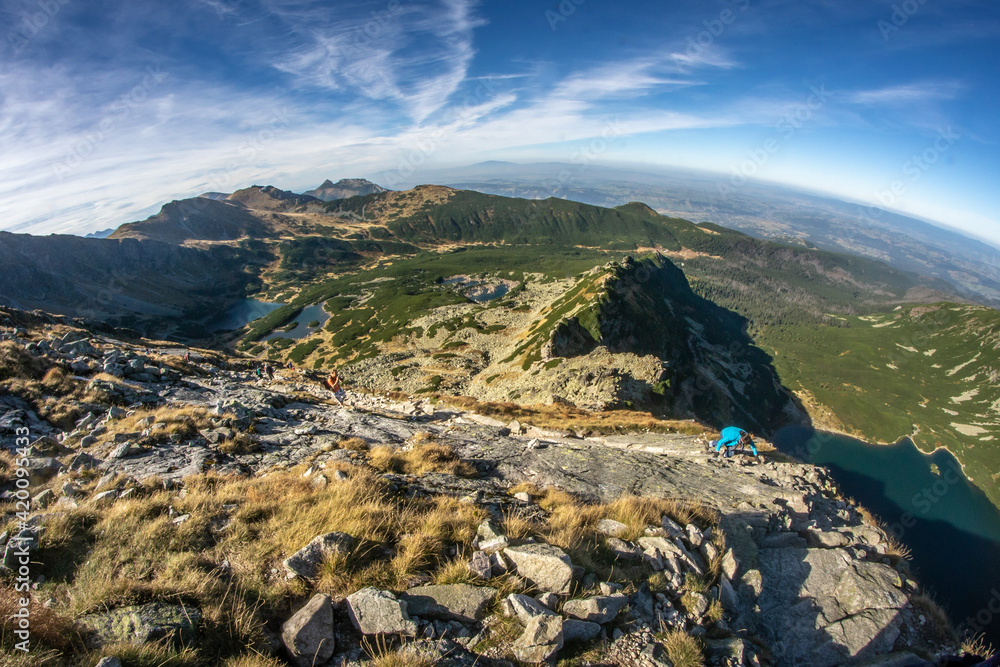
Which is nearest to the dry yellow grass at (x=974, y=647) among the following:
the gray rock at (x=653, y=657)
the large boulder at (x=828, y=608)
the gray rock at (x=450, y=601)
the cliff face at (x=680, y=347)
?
the large boulder at (x=828, y=608)

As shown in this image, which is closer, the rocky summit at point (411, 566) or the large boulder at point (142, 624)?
the large boulder at point (142, 624)

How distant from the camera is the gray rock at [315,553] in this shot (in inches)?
210

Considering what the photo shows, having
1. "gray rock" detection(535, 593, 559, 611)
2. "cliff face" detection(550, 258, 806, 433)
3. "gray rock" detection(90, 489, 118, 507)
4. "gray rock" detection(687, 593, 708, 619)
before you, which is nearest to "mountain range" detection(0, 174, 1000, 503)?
"cliff face" detection(550, 258, 806, 433)

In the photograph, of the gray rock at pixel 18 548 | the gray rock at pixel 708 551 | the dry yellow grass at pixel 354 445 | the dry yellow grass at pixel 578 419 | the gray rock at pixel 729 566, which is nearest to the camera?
the gray rock at pixel 18 548

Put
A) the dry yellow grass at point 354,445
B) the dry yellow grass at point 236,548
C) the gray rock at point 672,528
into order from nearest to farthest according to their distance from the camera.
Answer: the dry yellow grass at point 236,548, the gray rock at point 672,528, the dry yellow grass at point 354,445

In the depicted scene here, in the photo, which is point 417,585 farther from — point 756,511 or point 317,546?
point 756,511

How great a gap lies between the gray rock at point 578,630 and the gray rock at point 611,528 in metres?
2.37

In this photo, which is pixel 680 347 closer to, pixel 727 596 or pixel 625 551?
pixel 727 596

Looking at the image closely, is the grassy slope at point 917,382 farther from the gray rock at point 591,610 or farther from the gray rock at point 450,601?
the gray rock at point 450,601

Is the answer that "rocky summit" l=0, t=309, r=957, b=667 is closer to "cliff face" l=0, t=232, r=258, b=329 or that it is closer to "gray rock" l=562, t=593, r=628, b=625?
"gray rock" l=562, t=593, r=628, b=625

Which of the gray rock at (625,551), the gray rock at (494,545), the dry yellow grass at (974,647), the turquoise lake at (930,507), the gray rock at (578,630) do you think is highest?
the gray rock at (494,545)

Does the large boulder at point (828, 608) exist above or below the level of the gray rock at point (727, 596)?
below

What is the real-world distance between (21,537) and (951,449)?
206 meters

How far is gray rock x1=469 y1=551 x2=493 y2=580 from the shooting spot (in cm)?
566
